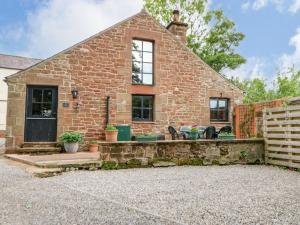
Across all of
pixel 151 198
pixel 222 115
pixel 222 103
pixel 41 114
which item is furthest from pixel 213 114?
pixel 151 198

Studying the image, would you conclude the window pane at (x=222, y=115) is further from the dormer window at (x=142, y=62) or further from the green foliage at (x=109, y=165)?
the green foliage at (x=109, y=165)

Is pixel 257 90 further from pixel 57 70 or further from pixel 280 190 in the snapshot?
pixel 280 190

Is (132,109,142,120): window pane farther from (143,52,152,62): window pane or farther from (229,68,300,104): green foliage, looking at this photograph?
(229,68,300,104): green foliage

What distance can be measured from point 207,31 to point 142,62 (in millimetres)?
13553

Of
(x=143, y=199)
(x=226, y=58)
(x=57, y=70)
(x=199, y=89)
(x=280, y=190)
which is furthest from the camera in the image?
(x=226, y=58)

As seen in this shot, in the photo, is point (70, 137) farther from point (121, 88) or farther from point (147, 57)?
point (147, 57)

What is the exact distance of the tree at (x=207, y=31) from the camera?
77.1 feet

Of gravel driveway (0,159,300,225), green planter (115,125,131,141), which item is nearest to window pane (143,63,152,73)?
green planter (115,125,131,141)

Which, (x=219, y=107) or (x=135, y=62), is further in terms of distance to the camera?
(x=219, y=107)

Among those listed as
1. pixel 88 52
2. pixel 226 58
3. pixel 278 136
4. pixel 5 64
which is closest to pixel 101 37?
→ pixel 88 52

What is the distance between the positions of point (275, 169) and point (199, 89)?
266 inches

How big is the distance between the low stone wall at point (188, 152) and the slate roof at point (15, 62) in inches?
1047

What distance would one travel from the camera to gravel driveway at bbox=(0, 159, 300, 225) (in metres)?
3.40

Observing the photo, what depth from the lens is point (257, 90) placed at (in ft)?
81.0
